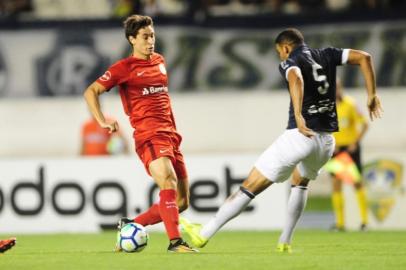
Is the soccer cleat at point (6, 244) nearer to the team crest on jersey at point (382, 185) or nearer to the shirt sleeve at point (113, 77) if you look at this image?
the shirt sleeve at point (113, 77)

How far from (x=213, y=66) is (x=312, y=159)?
841cm

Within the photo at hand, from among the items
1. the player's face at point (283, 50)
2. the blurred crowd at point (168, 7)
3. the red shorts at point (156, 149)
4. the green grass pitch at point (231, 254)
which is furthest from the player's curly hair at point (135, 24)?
the blurred crowd at point (168, 7)

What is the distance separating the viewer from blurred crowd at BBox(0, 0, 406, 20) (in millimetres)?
17062

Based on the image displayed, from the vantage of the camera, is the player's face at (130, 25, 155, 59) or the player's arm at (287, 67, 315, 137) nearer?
the player's arm at (287, 67, 315, 137)

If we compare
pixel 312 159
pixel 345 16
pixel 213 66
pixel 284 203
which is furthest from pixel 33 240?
pixel 345 16

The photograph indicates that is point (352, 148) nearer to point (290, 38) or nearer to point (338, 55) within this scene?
point (338, 55)

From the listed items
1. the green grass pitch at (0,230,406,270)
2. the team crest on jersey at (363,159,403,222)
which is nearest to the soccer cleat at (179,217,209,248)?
the green grass pitch at (0,230,406,270)

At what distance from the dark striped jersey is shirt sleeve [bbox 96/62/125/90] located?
129 cm

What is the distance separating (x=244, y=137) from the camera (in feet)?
Result: 57.7

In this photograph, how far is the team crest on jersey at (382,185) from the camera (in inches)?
548

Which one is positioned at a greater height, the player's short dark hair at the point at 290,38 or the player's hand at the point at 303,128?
the player's short dark hair at the point at 290,38

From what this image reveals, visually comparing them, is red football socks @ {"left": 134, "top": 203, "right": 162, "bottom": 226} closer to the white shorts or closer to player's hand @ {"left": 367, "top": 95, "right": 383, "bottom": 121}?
the white shorts

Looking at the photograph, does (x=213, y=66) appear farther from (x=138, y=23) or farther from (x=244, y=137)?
(x=138, y=23)

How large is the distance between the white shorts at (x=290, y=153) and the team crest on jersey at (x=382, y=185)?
5332 millimetres
